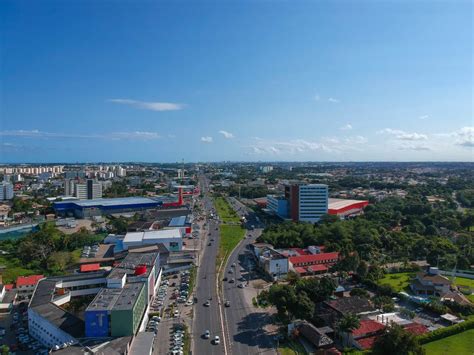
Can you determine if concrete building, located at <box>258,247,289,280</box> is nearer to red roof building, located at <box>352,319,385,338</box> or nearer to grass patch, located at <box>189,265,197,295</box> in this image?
grass patch, located at <box>189,265,197,295</box>

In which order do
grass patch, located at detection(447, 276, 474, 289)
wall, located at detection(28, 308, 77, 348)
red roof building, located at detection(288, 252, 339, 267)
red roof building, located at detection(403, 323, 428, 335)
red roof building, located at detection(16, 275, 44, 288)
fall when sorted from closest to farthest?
wall, located at detection(28, 308, 77, 348)
red roof building, located at detection(403, 323, 428, 335)
red roof building, located at detection(16, 275, 44, 288)
grass patch, located at detection(447, 276, 474, 289)
red roof building, located at detection(288, 252, 339, 267)

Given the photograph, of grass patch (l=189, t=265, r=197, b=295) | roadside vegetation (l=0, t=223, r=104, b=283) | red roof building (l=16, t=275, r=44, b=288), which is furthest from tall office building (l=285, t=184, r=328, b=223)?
red roof building (l=16, t=275, r=44, b=288)

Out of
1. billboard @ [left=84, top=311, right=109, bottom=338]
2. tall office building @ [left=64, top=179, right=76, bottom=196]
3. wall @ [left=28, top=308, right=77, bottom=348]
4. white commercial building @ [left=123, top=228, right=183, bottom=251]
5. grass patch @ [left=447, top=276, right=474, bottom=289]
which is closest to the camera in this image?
billboard @ [left=84, top=311, right=109, bottom=338]

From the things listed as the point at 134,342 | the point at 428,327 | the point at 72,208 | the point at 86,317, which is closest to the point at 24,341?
the point at 86,317

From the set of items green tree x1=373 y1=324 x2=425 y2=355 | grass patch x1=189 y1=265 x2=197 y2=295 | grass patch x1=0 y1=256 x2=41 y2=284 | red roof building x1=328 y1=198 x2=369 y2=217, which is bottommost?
grass patch x1=0 y1=256 x2=41 y2=284

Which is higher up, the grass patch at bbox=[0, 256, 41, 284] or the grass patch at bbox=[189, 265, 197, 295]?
the grass patch at bbox=[189, 265, 197, 295]

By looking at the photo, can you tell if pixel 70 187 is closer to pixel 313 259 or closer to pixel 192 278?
pixel 192 278

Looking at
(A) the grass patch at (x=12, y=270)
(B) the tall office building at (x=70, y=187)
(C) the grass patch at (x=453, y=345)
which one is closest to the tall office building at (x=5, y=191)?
(B) the tall office building at (x=70, y=187)
